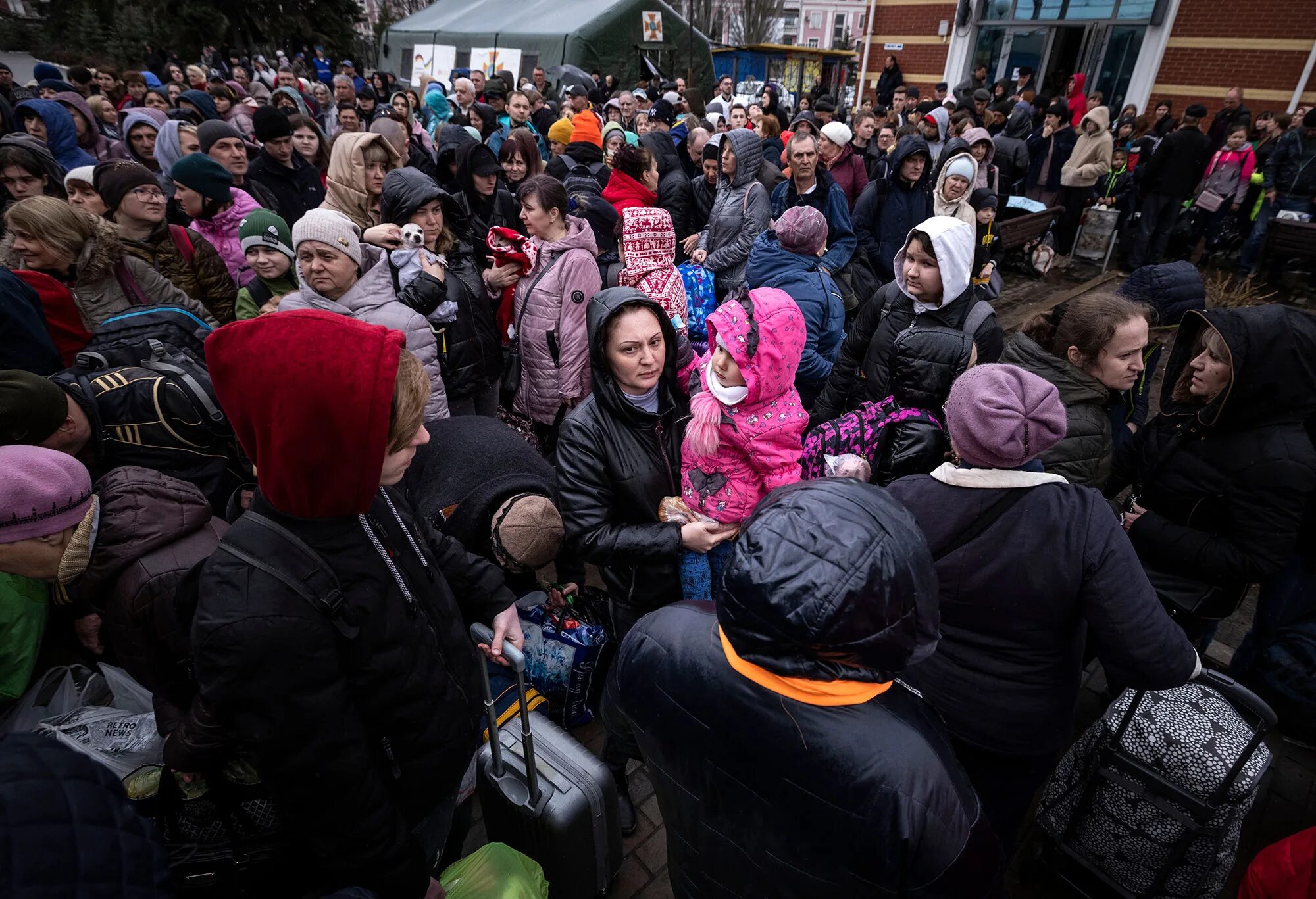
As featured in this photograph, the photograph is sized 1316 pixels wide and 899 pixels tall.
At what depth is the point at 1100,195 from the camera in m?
9.68

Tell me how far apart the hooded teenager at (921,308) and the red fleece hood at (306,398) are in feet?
7.11

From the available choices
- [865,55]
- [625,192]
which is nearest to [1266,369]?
[625,192]

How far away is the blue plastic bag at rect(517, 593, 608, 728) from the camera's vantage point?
265 cm

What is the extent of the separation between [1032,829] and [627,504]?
6.93 feet

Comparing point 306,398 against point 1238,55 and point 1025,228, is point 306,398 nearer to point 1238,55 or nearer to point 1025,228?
point 1025,228

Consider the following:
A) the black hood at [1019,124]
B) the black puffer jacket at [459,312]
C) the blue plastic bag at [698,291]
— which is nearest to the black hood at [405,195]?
the black puffer jacket at [459,312]

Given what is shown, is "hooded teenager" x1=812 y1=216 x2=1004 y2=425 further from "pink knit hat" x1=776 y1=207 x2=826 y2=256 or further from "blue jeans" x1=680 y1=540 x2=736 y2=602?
"blue jeans" x1=680 y1=540 x2=736 y2=602

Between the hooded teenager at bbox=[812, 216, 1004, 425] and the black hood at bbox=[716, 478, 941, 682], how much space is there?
1873mm

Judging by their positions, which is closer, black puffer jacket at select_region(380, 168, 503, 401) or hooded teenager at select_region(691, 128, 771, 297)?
black puffer jacket at select_region(380, 168, 503, 401)

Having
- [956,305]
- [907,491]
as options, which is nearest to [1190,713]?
[907,491]

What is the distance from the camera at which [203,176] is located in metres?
4.33

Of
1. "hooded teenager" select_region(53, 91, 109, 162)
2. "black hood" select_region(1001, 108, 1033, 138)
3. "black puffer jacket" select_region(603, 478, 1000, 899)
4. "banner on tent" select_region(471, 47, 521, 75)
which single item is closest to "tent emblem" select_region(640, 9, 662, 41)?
"banner on tent" select_region(471, 47, 521, 75)

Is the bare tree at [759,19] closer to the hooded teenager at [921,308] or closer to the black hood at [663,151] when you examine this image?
the black hood at [663,151]

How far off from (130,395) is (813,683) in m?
2.68
